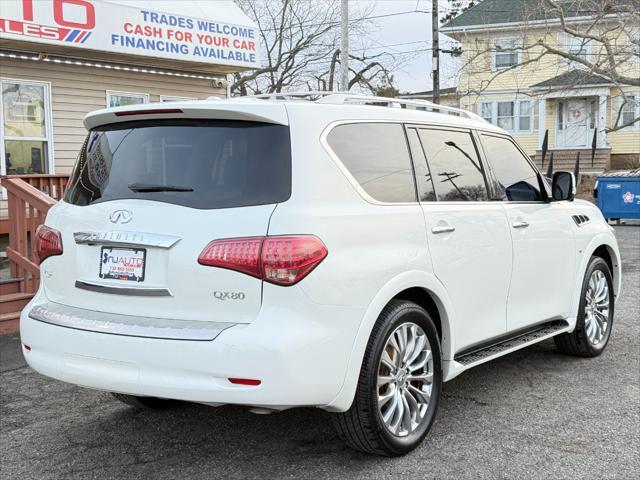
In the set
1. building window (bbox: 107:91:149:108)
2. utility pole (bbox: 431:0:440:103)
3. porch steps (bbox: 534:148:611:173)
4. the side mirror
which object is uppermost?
utility pole (bbox: 431:0:440:103)

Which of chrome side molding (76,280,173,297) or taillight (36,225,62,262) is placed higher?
taillight (36,225,62,262)

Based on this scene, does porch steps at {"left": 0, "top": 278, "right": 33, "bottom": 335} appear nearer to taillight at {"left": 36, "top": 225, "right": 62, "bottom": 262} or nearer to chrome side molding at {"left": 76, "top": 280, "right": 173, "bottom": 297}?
taillight at {"left": 36, "top": 225, "right": 62, "bottom": 262}

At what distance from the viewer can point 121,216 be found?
142 inches

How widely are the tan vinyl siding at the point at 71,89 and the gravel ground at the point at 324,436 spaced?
738 centimetres

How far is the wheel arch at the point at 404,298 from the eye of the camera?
3453 millimetres

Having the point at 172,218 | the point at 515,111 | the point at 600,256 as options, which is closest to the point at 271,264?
the point at 172,218

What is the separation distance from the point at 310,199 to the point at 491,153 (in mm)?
2059

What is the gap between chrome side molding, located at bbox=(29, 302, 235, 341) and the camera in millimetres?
3324

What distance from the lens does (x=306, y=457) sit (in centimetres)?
394

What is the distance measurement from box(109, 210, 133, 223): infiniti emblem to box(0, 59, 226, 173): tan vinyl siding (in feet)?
29.0

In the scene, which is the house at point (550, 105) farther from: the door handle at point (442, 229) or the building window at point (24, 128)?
the door handle at point (442, 229)

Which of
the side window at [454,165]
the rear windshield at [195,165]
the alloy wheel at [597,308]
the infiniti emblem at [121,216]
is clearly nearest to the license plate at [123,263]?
the infiniti emblem at [121,216]

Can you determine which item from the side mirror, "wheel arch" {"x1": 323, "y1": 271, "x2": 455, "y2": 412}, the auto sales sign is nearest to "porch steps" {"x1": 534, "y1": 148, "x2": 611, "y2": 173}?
the auto sales sign

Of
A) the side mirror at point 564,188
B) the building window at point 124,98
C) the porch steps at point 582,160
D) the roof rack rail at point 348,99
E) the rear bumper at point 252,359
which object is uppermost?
the building window at point 124,98
